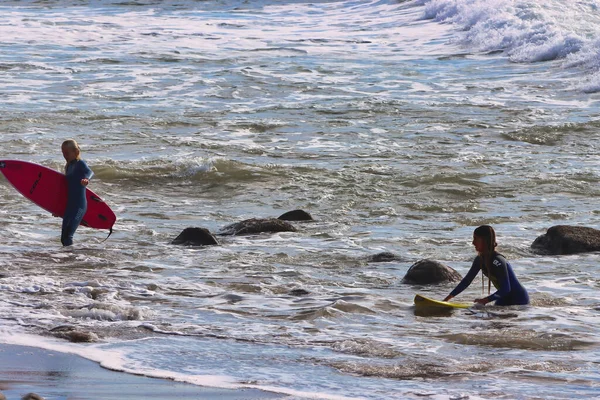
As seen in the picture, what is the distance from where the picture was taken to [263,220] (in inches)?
460

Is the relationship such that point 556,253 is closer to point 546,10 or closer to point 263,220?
point 263,220

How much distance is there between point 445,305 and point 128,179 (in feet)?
26.8

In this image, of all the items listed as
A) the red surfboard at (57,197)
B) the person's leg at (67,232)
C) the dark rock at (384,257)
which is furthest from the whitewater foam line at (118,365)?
the red surfboard at (57,197)

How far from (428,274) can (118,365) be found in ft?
12.4

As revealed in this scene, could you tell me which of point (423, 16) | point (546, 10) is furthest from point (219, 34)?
point (546, 10)

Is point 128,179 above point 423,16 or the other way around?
the other way around

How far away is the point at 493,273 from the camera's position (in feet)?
26.9

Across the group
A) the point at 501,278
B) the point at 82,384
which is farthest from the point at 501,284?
the point at 82,384

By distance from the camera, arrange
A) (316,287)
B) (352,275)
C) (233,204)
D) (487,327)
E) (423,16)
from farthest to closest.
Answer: (423,16) → (233,204) → (352,275) → (316,287) → (487,327)

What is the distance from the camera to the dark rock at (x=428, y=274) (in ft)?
30.0

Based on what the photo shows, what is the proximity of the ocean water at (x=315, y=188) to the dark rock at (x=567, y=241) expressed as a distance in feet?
0.78

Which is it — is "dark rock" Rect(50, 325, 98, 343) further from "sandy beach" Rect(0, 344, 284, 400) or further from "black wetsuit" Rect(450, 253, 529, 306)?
"black wetsuit" Rect(450, 253, 529, 306)

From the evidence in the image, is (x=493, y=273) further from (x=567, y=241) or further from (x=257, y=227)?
(x=257, y=227)

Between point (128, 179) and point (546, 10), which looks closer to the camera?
point (128, 179)
